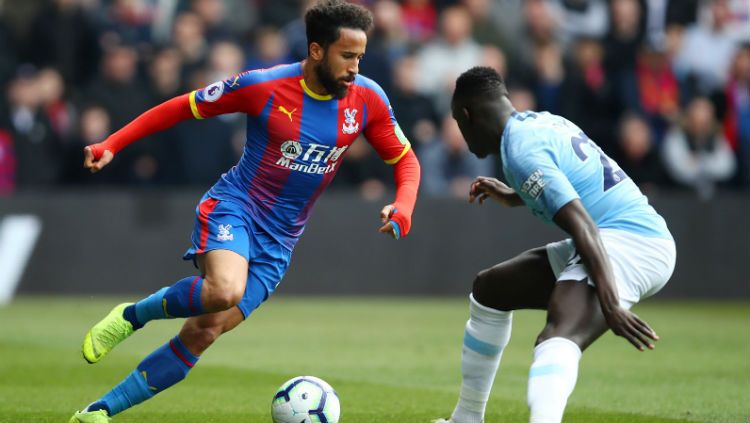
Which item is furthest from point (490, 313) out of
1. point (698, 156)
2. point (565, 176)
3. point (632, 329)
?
point (698, 156)

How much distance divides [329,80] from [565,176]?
5.62ft

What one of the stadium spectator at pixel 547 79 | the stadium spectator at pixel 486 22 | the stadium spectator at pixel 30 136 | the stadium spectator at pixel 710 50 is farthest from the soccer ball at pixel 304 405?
the stadium spectator at pixel 710 50

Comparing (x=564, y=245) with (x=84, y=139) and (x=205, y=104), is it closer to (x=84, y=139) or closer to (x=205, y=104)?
(x=205, y=104)

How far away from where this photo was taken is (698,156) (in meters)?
16.1

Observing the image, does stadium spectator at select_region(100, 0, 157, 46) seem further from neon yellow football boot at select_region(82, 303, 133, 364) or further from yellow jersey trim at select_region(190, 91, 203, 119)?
neon yellow football boot at select_region(82, 303, 133, 364)

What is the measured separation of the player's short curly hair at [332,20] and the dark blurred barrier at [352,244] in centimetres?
860

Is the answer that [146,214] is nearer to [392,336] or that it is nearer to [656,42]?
[392,336]

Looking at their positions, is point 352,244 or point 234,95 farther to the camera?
point 352,244

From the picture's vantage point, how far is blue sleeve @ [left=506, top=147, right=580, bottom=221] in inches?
217

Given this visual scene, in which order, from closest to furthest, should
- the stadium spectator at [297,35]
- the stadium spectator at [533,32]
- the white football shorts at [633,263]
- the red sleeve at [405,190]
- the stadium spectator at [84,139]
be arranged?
the white football shorts at [633,263]
the red sleeve at [405,190]
the stadium spectator at [84,139]
the stadium spectator at [297,35]
the stadium spectator at [533,32]

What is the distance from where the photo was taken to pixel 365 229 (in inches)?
617

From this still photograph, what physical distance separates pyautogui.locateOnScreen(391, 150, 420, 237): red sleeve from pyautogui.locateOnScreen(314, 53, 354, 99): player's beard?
1.94 ft

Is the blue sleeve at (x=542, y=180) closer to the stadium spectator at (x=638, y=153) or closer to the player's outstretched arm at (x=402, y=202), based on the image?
the player's outstretched arm at (x=402, y=202)

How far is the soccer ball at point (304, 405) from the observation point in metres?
6.59
